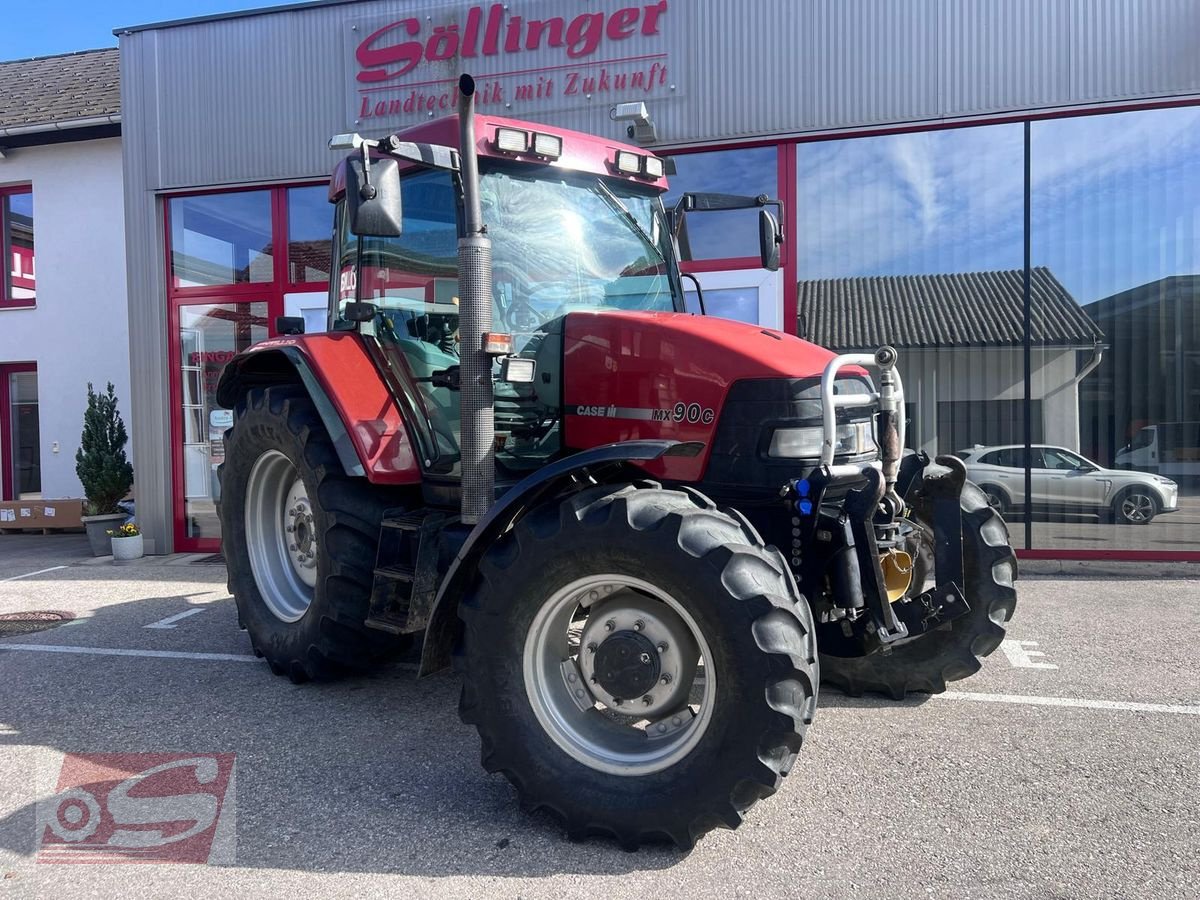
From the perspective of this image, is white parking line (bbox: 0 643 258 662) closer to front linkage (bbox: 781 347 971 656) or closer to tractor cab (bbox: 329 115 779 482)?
tractor cab (bbox: 329 115 779 482)

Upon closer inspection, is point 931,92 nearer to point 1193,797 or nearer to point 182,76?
point 1193,797

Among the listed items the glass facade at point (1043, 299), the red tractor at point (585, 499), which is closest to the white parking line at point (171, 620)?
the red tractor at point (585, 499)

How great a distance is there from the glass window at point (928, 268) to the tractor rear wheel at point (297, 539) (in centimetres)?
491

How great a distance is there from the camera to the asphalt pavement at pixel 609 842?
99.1 inches

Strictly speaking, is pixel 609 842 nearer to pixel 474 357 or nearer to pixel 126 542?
pixel 474 357

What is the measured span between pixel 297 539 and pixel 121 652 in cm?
149

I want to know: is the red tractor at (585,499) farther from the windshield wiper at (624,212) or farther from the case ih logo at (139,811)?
the case ih logo at (139,811)

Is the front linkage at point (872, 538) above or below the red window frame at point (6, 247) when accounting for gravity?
below

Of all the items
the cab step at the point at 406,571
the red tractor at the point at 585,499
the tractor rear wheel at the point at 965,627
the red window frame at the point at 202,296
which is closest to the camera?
the red tractor at the point at 585,499

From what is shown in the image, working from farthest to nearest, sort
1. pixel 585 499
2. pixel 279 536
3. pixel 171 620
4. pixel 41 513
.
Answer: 1. pixel 41 513
2. pixel 171 620
3. pixel 279 536
4. pixel 585 499

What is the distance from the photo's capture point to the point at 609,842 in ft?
8.86

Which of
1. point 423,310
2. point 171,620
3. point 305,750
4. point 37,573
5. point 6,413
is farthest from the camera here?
point 6,413

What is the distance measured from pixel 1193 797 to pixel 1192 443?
224 inches

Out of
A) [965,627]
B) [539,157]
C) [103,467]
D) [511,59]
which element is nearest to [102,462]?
[103,467]
